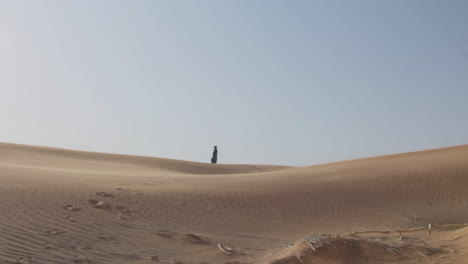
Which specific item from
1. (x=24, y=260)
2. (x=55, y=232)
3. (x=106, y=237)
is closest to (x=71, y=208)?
(x=55, y=232)

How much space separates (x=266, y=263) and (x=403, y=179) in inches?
374

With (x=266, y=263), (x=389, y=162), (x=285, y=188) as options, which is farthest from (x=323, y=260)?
(x=389, y=162)

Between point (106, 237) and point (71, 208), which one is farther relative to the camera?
point (71, 208)

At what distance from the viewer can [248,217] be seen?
11.2 meters

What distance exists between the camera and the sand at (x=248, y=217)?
22.7 ft

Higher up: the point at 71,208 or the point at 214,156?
the point at 214,156

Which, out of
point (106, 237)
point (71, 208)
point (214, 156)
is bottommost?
point (106, 237)

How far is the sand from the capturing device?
6.91m

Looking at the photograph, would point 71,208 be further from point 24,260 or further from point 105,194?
point 24,260

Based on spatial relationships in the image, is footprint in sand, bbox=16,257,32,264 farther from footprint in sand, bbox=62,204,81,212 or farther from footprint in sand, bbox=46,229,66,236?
footprint in sand, bbox=62,204,81,212

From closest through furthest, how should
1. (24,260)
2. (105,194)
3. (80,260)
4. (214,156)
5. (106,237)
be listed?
1. (24,260)
2. (80,260)
3. (106,237)
4. (105,194)
5. (214,156)

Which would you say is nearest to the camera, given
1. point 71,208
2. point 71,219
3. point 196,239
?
point 196,239

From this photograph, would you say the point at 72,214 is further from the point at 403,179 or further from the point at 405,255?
the point at 403,179

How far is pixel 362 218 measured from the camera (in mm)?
11695
